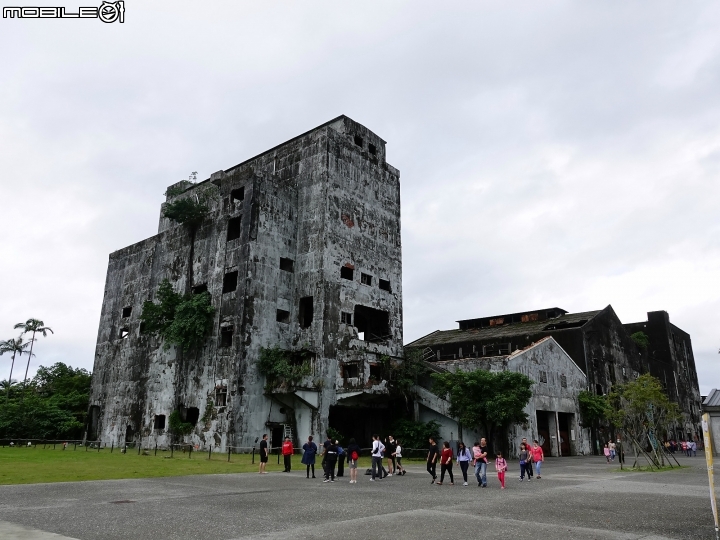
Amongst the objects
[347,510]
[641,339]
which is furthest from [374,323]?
[641,339]

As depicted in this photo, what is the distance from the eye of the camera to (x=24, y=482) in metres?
17.7

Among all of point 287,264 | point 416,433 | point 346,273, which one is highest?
point 287,264

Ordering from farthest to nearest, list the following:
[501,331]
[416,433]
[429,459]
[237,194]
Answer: [501,331] < [237,194] < [416,433] < [429,459]

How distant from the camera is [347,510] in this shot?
12367mm

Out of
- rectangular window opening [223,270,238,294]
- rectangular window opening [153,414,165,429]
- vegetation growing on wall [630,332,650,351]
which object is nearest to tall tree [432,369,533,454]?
rectangular window opening [223,270,238,294]

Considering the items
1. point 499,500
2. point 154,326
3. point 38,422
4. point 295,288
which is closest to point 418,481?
Answer: point 499,500

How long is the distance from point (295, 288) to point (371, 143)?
1407cm

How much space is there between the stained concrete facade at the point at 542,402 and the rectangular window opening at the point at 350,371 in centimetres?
478

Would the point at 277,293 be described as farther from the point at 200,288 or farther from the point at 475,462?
the point at 475,462

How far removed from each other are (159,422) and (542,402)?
1090 inches

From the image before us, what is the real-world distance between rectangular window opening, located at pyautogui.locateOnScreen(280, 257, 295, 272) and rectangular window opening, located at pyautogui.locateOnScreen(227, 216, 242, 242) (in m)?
3.84

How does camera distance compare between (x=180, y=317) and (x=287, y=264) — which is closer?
(x=180, y=317)

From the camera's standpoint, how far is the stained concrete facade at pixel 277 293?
3625 centimetres

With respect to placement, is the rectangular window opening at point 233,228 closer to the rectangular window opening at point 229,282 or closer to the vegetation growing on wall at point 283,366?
the rectangular window opening at point 229,282
